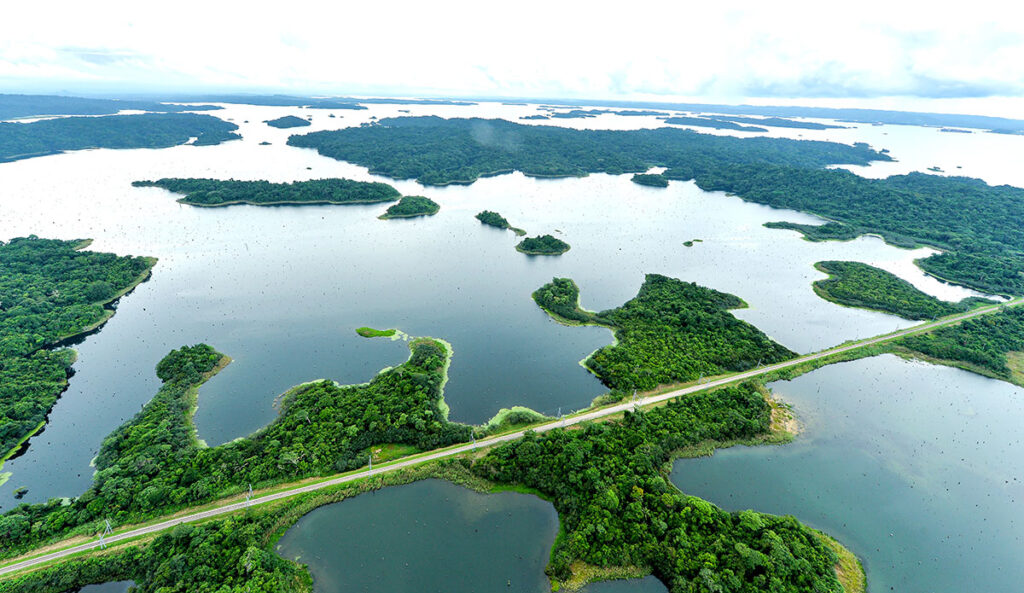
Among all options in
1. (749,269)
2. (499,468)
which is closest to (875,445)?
(499,468)

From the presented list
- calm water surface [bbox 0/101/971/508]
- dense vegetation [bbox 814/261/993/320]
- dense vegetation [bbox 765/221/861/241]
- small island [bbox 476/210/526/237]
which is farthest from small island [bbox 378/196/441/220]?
dense vegetation [bbox 765/221/861/241]

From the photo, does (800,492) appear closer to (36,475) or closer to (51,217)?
(36,475)

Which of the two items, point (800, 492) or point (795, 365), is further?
point (795, 365)

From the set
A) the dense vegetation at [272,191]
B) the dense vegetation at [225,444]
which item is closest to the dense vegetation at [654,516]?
the dense vegetation at [225,444]

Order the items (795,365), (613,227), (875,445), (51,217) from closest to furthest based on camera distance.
→ (875,445)
(795,365)
(51,217)
(613,227)

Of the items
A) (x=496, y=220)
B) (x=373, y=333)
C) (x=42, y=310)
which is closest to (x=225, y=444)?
(x=373, y=333)

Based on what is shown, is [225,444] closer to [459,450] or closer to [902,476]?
[459,450]

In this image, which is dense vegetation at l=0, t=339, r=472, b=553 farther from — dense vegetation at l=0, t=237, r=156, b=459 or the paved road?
dense vegetation at l=0, t=237, r=156, b=459
